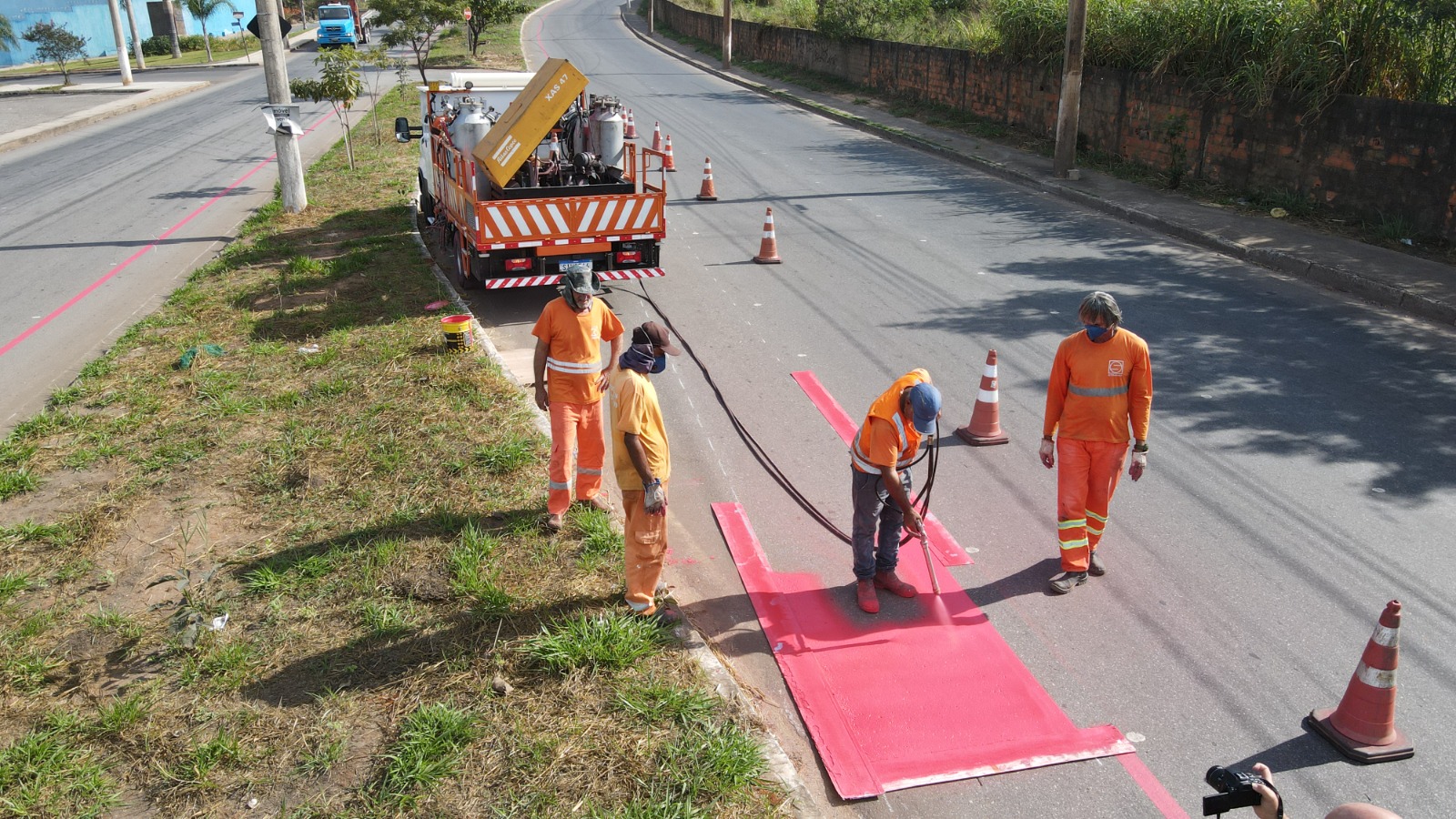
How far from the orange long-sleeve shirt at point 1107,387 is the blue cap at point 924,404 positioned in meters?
1.05

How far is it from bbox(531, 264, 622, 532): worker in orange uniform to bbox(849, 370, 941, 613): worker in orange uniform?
1.80 metres

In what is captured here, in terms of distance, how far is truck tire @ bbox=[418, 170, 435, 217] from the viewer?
14007mm

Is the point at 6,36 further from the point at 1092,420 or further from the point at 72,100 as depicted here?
the point at 1092,420

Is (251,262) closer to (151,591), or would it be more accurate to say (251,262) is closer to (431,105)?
(431,105)

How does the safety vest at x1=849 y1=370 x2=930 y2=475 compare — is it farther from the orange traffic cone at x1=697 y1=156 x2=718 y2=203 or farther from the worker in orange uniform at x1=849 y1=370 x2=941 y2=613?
the orange traffic cone at x1=697 y1=156 x2=718 y2=203

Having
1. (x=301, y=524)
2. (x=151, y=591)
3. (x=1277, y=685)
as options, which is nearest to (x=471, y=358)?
(x=301, y=524)

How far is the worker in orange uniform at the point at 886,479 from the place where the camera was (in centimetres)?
489

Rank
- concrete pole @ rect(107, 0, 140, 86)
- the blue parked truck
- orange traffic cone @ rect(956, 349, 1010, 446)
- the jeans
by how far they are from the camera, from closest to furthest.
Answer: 1. the jeans
2. orange traffic cone @ rect(956, 349, 1010, 446)
3. concrete pole @ rect(107, 0, 140, 86)
4. the blue parked truck

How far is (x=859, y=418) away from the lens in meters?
7.87

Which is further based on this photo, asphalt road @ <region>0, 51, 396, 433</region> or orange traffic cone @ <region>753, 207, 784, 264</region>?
orange traffic cone @ <region>753, 207, 784, 264</region>

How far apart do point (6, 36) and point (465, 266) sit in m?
48.3

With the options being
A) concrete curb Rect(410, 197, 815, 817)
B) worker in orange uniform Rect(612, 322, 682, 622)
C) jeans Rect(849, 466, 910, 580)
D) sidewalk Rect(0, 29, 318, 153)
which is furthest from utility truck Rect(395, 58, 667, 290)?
sidewalk Rect(0, 29, 318, 153)

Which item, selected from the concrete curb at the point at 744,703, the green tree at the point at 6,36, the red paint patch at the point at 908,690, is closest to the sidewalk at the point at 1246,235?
the red paint patch at the point at 908,690

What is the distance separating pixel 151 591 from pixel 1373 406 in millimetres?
8704
